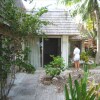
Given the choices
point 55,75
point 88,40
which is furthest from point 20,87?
point 88,40

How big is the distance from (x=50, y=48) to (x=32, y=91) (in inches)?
394

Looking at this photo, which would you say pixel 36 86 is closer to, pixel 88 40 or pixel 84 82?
pixel 84 82

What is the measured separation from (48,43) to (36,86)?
8.56 meters

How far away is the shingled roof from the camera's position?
2050 centimetres

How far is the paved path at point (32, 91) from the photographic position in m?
11.4

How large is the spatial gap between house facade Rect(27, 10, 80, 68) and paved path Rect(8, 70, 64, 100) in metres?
5.15

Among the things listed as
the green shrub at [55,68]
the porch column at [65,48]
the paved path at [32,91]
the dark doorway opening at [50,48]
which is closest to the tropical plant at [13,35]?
the paved path at [32,91]

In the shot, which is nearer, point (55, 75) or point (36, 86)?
point (36, 86)

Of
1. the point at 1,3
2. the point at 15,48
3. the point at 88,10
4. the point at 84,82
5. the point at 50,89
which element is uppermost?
the point at 88,10

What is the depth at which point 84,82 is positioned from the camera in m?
6.34

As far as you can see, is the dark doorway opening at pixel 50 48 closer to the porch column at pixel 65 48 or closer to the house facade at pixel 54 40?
the house facade at pixel 54 40

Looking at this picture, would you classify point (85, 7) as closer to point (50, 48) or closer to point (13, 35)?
point (50, 48)

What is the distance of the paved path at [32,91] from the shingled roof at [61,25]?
5.46m

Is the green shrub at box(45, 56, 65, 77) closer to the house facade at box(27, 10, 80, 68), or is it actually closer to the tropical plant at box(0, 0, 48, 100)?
the tropical plant at box(0, 0, 48, 100)
